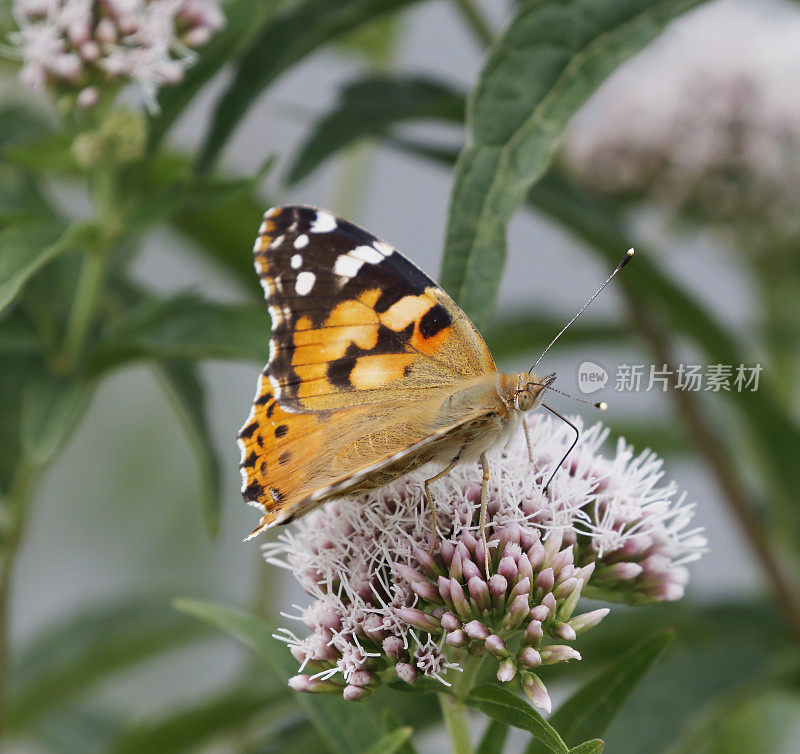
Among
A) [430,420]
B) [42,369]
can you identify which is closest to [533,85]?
[430,420]

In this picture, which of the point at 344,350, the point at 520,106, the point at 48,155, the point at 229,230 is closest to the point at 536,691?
the point at 344,350

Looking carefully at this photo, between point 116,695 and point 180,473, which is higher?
point 180,473

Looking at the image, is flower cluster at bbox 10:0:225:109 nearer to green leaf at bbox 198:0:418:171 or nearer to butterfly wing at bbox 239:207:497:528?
green leaf at bbox 198:0:418:171

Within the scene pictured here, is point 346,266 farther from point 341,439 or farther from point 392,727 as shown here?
point 392,727

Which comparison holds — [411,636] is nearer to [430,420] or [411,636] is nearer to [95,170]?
[430,420]

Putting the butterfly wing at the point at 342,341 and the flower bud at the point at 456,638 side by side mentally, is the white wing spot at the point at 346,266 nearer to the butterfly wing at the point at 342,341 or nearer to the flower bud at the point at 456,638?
the butterfly wing at the point at 342,341

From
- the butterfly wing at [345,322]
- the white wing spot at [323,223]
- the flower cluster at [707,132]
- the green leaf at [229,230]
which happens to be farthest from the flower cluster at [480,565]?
the flower cluster at [707,132]
